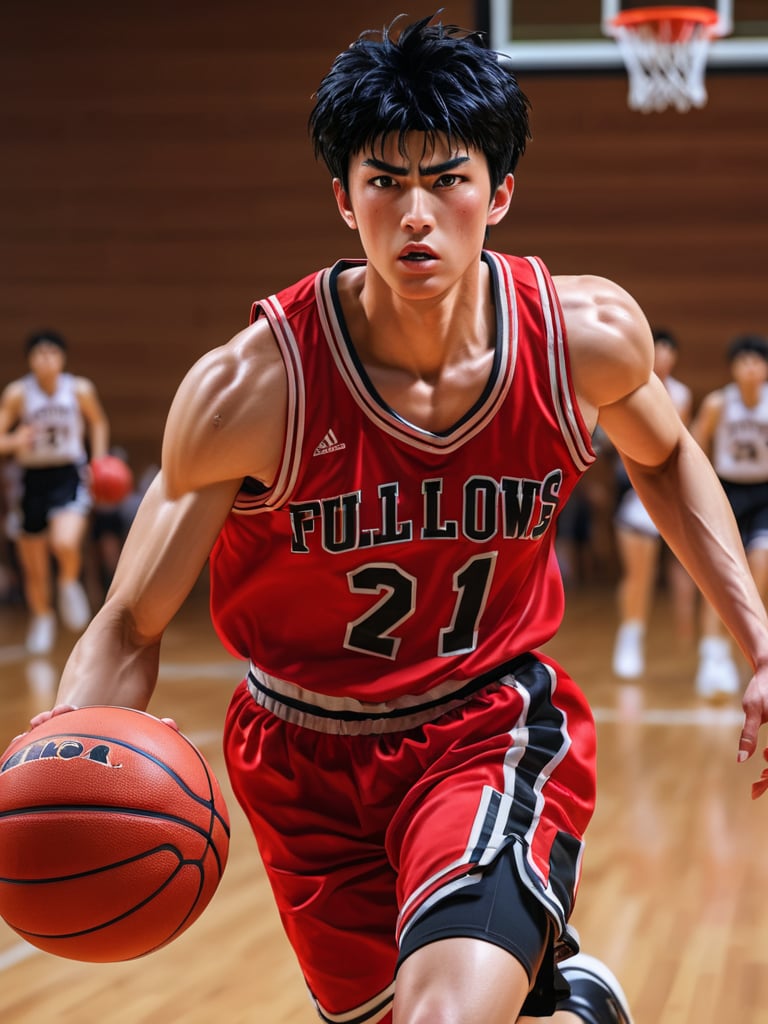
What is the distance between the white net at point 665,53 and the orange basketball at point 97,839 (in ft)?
22.5

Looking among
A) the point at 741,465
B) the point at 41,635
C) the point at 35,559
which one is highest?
the point at 741,465

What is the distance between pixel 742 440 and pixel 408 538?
5767mm

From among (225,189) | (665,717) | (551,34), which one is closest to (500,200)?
(665,717)

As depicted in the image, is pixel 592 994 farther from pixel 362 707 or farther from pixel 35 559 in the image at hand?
pixel 35 559

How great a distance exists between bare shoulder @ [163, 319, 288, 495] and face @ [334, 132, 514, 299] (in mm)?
234

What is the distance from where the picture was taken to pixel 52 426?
9031 mm

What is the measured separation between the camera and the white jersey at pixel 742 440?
747cm


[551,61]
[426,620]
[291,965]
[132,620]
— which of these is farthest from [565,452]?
[551,61]

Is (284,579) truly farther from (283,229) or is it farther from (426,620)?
(283,229)

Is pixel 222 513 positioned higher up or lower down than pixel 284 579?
higher up

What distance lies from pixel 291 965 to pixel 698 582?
1.79m

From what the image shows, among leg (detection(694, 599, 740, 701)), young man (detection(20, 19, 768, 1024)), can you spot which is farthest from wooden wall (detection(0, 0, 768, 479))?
young man (detection(20, 19, 768, 1024))

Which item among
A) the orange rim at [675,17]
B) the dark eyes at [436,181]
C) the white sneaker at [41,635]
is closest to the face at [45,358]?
the white sneaker at [41,635]

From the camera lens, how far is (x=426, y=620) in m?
2.20
